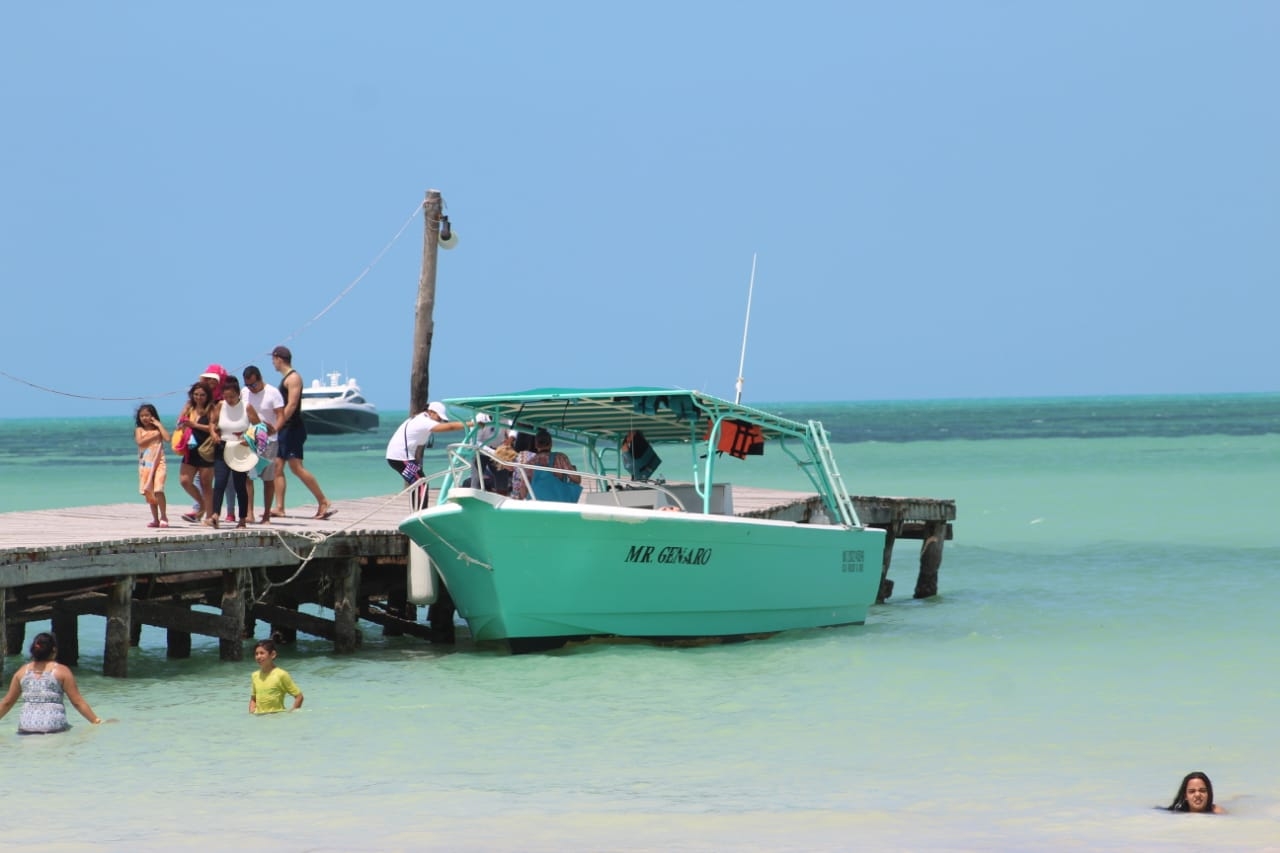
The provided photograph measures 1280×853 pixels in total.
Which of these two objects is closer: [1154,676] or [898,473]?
[1154,676]

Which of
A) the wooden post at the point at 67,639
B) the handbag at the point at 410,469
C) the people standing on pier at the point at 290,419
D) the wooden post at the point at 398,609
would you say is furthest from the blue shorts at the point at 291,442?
the wooden post at the point at 67,639

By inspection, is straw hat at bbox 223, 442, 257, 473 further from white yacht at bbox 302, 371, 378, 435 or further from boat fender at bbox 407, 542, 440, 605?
white yacht at bbox 302, 371, 378, 435

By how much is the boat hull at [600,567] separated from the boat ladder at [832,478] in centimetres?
93

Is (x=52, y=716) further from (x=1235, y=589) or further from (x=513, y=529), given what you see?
(x=1235, y=589)

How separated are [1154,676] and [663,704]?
4.90 meters

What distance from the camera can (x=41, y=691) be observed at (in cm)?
1172

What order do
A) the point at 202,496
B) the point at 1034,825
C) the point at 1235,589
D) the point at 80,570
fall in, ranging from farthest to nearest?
the point at 1235,589 → the point at 202,496 → the point at 80,570 → the point at 1034,825

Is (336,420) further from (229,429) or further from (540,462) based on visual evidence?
(229,429)

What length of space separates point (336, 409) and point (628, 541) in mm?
82958

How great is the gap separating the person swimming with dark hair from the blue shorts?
8.81m

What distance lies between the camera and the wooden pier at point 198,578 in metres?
13.5

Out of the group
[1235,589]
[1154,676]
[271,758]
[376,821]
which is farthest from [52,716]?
[1235,589]

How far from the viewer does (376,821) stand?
31.8ft

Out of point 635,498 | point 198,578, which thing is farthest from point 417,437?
point 198,578
